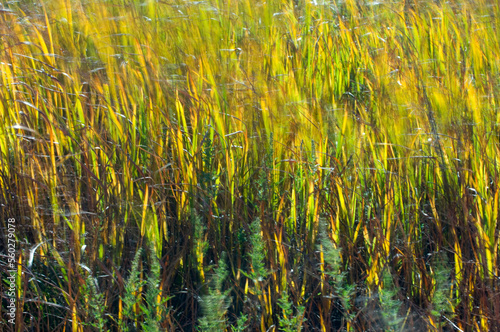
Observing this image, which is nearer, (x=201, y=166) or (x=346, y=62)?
(x=201, y=166)

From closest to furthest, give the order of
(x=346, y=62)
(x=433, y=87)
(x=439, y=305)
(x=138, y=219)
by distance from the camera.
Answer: (x=439, y=305) < (x=138, y=219) < (x=433, y=87) < (x=346, y=62)

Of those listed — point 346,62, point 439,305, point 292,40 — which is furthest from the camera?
point 292,40

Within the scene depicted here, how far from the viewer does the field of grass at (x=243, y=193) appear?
0.82 m

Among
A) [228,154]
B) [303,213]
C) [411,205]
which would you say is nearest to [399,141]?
[411,205]

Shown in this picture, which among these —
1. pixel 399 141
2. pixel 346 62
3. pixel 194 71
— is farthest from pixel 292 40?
pixel 399 141

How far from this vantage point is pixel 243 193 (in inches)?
40.4

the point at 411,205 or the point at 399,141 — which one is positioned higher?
the point at 399,141

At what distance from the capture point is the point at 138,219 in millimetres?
912

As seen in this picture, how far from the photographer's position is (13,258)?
0.83 meters

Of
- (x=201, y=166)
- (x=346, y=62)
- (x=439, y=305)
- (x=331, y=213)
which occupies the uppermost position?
(x=346, y=62)

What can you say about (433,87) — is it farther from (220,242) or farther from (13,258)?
(13,258)

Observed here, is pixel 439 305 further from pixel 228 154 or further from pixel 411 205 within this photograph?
pixel 228 154

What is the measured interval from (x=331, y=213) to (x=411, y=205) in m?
0.19

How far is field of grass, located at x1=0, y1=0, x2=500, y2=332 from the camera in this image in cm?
82
